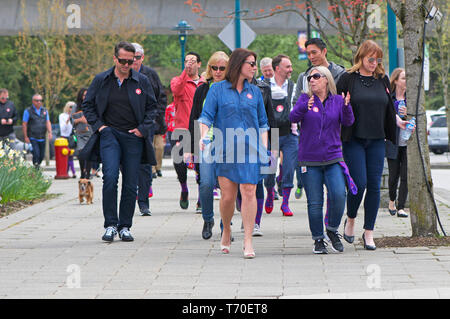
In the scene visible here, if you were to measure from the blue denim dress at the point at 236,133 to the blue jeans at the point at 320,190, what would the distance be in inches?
18.5

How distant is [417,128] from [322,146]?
995 millimetres

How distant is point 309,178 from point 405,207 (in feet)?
14.8

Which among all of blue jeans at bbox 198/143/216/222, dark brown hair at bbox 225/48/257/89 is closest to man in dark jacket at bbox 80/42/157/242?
blue jeans at bbox 198/143/216/222

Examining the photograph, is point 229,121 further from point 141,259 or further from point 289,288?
point 289,288

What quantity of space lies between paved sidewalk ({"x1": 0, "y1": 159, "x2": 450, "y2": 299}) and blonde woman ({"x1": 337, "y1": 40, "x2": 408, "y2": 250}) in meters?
0.60

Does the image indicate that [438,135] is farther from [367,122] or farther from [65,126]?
[367,122]

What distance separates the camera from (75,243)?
9336mm

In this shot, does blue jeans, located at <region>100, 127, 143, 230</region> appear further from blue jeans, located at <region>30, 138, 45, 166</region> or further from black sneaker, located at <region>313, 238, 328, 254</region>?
blue jeans, located at <region>30, 138, 45, 166</region>

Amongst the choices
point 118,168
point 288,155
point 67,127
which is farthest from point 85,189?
point 67,127

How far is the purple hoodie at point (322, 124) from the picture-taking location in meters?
8.39

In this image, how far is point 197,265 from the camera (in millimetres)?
7727

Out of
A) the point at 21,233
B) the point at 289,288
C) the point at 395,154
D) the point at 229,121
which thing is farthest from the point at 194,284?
the point at 395,154

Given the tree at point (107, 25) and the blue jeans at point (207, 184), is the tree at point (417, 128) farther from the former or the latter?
the tree at point (107, 25)

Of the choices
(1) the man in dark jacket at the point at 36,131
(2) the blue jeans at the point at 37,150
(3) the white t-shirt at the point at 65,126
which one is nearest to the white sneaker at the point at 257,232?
(1) the man in dark jacket at the point at 36,131
